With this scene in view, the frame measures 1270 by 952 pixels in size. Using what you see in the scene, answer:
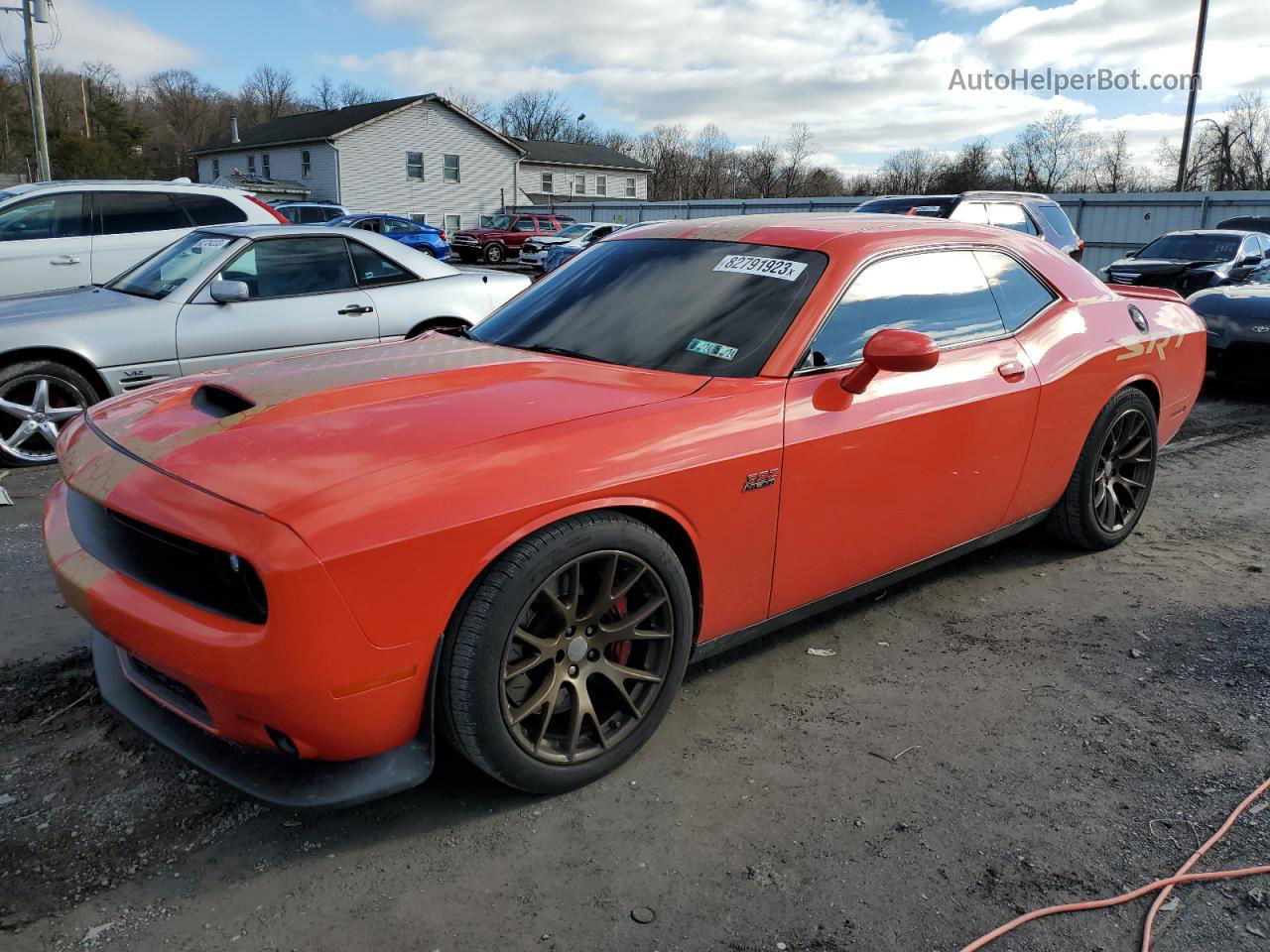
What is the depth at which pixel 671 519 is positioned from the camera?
256cm

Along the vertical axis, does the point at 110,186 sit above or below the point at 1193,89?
below

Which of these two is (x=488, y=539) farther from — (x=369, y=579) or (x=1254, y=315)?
(x=1254, y=315)

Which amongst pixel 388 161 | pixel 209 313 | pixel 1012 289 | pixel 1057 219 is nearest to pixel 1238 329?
pixel 1057 219

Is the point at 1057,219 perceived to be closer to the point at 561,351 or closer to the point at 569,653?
the point at 561,351

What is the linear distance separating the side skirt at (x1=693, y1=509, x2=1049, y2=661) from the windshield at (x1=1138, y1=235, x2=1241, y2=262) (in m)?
13.0

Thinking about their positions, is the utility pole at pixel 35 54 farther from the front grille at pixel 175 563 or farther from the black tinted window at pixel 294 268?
the front grille at pixel 175 563

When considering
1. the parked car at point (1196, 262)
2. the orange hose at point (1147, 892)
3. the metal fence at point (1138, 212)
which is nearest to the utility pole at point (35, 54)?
the metal fence at point (1138, 212)

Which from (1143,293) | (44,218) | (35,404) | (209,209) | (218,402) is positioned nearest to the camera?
(218,402)

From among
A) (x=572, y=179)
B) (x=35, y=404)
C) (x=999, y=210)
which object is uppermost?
(x=572, y=179)

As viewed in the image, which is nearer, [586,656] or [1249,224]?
[586,656]

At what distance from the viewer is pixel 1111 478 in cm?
435

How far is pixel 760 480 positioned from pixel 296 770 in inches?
57.5

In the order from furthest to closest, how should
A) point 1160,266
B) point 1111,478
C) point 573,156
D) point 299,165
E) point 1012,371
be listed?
1. point 573,156
2. point 299,165
3. point 1160,266
4. point 1111,478
5. point 1012,371

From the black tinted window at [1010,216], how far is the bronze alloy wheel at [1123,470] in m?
7.56
